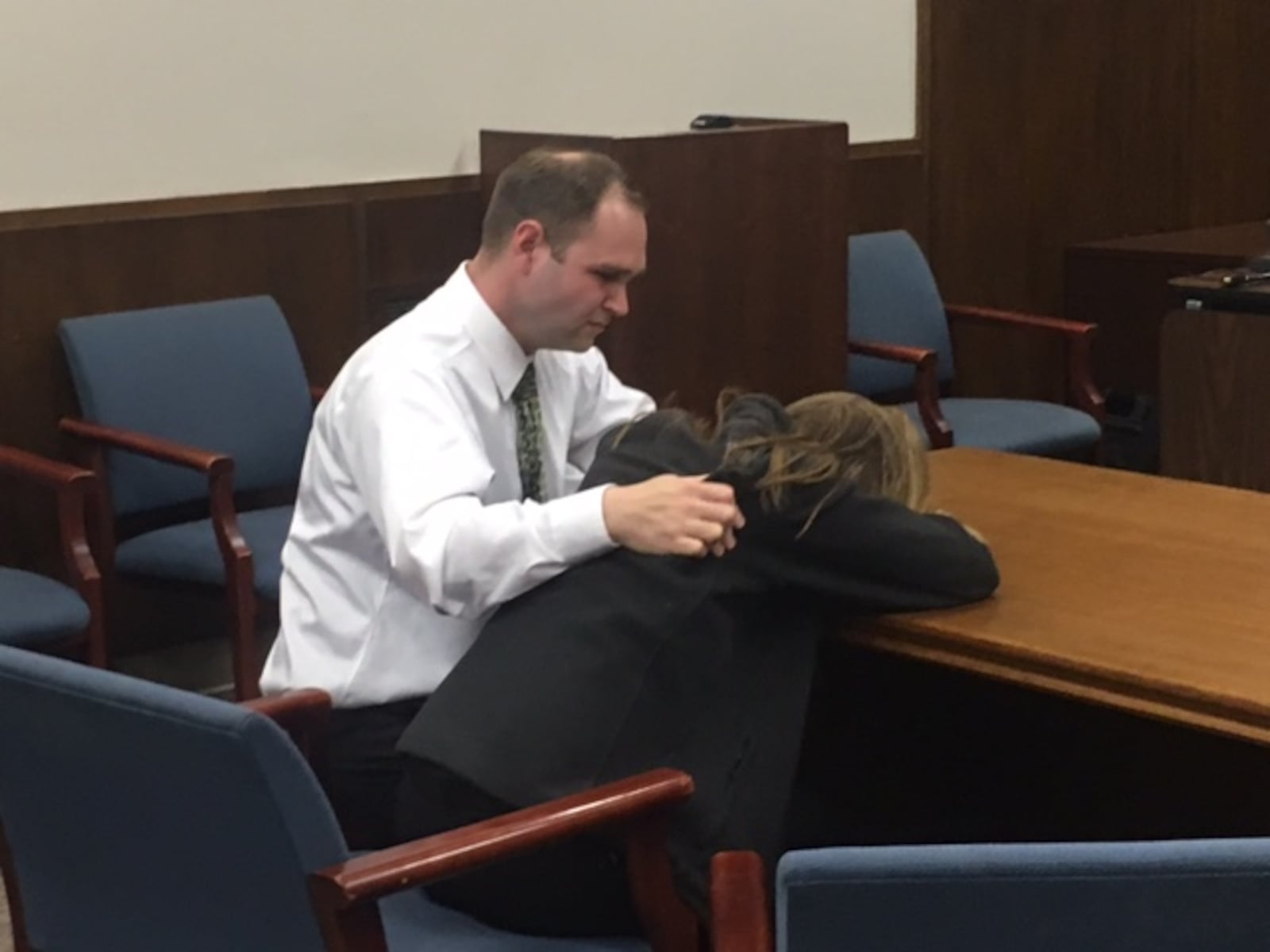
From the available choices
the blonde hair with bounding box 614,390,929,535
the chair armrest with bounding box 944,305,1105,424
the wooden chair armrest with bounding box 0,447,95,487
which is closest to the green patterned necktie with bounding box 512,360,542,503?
the blonde hair with bounding box 614,390,929,535

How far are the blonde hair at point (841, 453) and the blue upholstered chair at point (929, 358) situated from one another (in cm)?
223

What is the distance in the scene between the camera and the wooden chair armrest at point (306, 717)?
208cm

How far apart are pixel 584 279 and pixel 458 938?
84 cm

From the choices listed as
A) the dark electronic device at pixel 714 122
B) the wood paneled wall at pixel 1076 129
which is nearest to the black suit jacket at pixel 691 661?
the dark electronic device at pixel 714 122

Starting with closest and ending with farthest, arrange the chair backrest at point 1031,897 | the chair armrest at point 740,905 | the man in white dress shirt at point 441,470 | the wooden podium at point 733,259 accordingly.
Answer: the chair backrest at point 1031,897
the chair armrest at point 740,905
the man in white dress shirt at point 441,470
the wooden podium at point 733,259

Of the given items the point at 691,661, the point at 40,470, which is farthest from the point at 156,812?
the point at 40,470

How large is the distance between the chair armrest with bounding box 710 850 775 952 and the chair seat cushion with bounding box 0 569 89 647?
A: 1.76m

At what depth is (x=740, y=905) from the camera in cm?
154

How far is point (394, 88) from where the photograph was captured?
13.7ft

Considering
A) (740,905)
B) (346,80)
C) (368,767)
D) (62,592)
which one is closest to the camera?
(740,905)

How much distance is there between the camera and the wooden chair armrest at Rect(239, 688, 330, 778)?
208cm

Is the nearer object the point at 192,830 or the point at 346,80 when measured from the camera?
the point at 192,830

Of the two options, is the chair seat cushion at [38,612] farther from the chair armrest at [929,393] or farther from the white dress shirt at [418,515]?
the chair armrest at [929,393]

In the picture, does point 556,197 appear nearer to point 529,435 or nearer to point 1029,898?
point 529,435
